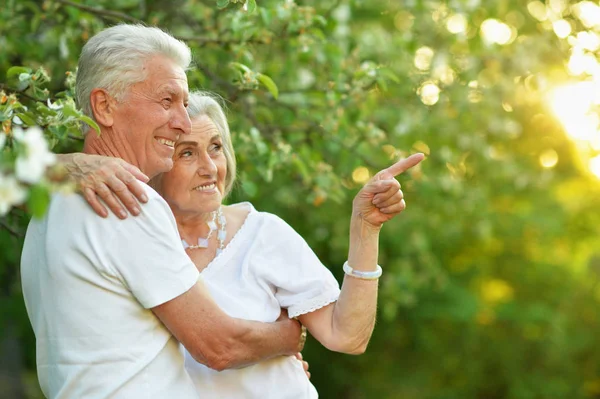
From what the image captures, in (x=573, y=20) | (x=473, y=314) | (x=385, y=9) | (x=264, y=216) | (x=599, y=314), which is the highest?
(x=264, y=216)

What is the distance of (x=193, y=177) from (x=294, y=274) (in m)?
0.48

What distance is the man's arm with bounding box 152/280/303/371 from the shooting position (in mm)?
2461

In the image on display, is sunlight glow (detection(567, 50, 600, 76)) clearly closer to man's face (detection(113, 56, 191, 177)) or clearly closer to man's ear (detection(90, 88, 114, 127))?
man's face (detection(113, 56, 191, 177))

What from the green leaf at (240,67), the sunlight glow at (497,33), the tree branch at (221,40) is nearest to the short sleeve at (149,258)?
the green leaf at (240,67)

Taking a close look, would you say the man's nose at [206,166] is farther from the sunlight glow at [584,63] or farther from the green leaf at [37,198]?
the sunlight glow at [584,63]

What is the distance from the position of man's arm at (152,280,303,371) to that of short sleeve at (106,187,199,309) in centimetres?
4

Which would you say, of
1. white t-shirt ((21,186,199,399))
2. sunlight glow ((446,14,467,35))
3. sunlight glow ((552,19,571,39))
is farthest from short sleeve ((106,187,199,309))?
sunlight glow ((446,14,467,35))

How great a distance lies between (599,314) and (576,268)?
624 millimetres

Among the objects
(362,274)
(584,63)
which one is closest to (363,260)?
(362,274)

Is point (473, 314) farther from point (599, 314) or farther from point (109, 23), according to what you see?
point (109, 23)

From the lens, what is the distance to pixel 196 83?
15.4 feet

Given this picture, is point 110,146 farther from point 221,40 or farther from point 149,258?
point 221,40

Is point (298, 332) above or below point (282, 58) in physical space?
above

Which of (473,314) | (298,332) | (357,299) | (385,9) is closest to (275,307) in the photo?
(298,332)
